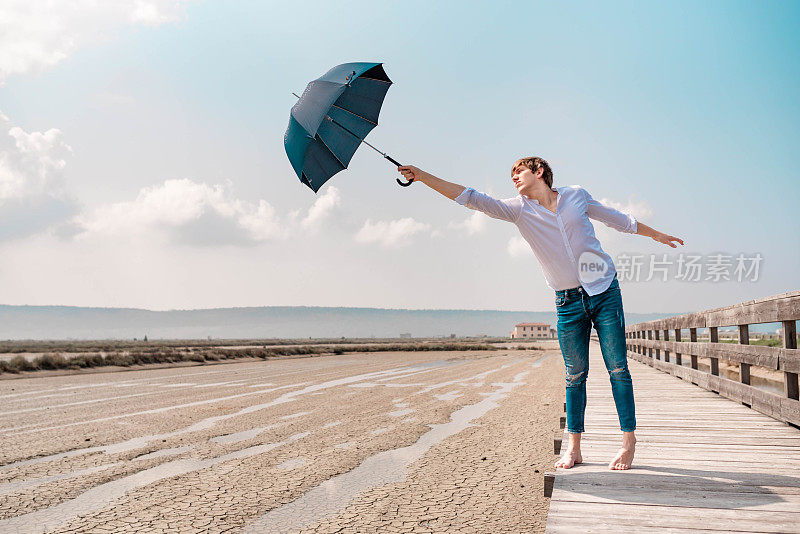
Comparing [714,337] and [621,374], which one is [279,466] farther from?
[714,337]

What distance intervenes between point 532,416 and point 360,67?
5.33m

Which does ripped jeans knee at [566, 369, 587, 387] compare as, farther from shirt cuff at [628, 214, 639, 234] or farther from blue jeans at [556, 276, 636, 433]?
shirt cuff at [628, 214, 639, 234]

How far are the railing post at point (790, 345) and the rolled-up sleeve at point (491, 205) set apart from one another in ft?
8.89

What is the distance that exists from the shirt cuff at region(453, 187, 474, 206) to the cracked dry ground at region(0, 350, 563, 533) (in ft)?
6.28

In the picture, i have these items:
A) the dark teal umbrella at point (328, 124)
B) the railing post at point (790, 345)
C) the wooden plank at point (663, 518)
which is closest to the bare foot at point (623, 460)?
the wooden plank at point (663, 518)

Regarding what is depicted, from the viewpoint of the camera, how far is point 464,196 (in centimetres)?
306

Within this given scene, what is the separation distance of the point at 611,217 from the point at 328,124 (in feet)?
7.07

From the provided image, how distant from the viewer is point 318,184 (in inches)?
173

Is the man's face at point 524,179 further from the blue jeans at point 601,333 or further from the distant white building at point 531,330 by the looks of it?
the distant white building at point 531,330

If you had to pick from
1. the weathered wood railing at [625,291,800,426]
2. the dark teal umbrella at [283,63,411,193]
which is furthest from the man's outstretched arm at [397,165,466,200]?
the weathered wood railing at [625,291,800,426]

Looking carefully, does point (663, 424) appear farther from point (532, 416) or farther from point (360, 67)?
point (360, 67)

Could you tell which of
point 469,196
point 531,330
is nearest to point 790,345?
point 469,196

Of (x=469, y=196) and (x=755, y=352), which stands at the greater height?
(x=469, y=196)

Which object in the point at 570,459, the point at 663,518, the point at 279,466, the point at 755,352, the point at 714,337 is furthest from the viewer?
the point at 714,337
